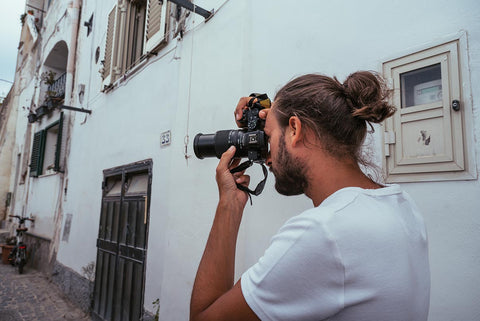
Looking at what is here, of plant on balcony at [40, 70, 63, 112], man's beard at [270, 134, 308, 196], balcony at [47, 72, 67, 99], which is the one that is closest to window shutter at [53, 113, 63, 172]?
plant on balcony at [40, 70, 63, 112]

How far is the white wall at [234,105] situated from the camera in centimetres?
132

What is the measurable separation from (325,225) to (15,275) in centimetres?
793

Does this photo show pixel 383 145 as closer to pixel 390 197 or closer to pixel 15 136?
pixel 390 197

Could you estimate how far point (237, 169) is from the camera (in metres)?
1.29

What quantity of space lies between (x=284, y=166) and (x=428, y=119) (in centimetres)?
78

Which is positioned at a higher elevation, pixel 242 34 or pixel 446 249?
pixel 242 34

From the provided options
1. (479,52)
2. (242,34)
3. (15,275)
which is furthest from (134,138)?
(15,275)

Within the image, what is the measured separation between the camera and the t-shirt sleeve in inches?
30.0

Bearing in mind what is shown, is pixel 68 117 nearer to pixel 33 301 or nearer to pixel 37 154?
pixel 37 154

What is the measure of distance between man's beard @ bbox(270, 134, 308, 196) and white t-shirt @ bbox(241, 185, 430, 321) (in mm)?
246

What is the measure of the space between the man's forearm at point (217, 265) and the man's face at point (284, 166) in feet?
0.66

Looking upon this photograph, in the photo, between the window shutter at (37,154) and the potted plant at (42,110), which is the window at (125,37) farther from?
the window shutter at (37,154)

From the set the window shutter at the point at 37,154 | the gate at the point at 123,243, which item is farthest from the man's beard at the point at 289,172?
the window shutter at the point at 37,154

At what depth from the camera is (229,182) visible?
4.03ft
